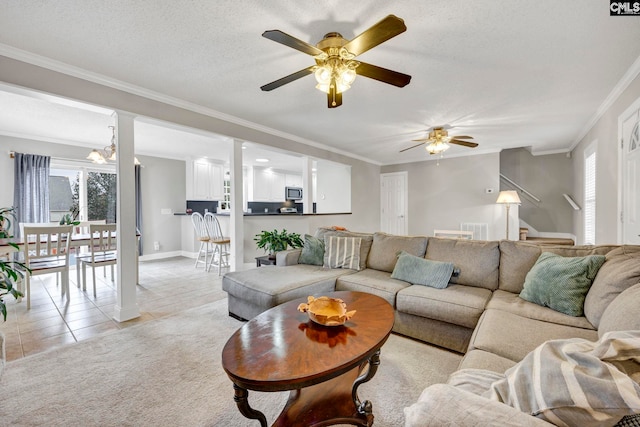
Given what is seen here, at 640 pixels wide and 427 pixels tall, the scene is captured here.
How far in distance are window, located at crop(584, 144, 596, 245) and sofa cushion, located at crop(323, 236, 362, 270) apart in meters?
3.64

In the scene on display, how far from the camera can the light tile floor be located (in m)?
2.39

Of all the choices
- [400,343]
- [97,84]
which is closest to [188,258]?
[97,84]

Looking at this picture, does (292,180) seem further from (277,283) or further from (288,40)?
(288,40)

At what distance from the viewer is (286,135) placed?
15.1 ft

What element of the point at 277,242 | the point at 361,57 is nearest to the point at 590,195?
the point at 361,57

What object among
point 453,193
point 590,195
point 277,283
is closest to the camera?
point 277,283

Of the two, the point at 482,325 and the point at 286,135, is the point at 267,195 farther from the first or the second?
the point at 482,325

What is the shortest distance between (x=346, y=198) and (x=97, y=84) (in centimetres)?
475

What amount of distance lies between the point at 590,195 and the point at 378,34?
4.84 meters

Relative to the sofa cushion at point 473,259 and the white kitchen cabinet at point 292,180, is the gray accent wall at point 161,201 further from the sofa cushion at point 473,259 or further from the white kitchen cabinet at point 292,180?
the sofa cushion at point 473,259

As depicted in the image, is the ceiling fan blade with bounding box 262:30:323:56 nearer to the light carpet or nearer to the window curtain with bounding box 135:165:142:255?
the light carpet

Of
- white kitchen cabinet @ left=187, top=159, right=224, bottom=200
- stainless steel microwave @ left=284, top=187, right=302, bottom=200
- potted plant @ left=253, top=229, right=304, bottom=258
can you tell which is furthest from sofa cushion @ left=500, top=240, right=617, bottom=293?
stainless steel microwave @ left=284, top=187, right=302, bottom=200

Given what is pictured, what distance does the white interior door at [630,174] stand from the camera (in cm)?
247

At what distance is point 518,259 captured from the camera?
7.63 ft
